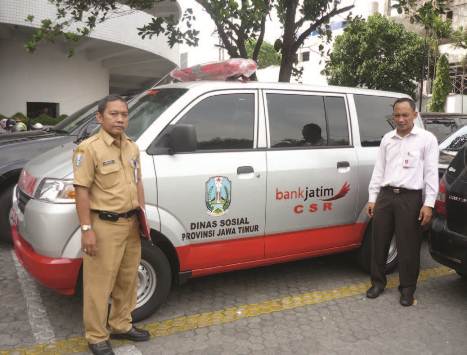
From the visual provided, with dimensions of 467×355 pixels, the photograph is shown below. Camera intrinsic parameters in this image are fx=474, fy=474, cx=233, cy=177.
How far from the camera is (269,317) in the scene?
3.73 metres

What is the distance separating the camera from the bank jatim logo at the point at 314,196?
3947mm

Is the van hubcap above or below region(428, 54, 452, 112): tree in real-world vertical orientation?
below

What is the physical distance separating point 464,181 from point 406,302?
3.65ft

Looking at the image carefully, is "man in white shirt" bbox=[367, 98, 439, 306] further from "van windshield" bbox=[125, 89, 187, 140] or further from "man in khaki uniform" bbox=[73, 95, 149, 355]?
"man in khaki uniform" bbox=[73, 95, 149, 355]

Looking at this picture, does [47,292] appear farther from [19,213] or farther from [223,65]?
[223,65]

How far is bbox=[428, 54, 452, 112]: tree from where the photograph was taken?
26875 millimetres

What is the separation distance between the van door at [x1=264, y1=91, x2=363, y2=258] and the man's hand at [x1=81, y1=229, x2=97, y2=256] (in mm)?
1540

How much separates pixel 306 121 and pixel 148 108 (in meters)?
1.37

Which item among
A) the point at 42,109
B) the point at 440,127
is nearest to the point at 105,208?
the point at 440,127

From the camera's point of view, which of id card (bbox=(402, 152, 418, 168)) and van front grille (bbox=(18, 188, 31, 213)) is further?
id card (bbox=(402, 152, 418, 168))

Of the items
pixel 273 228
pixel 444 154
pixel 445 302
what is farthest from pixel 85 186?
pixel 444 154

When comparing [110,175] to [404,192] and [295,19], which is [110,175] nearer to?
[404,192]

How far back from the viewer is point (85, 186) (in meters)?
2.72

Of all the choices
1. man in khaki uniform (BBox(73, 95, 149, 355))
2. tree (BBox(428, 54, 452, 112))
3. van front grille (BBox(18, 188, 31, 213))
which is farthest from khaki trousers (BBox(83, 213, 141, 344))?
tree (BBox(428, 54, 452, 112))
